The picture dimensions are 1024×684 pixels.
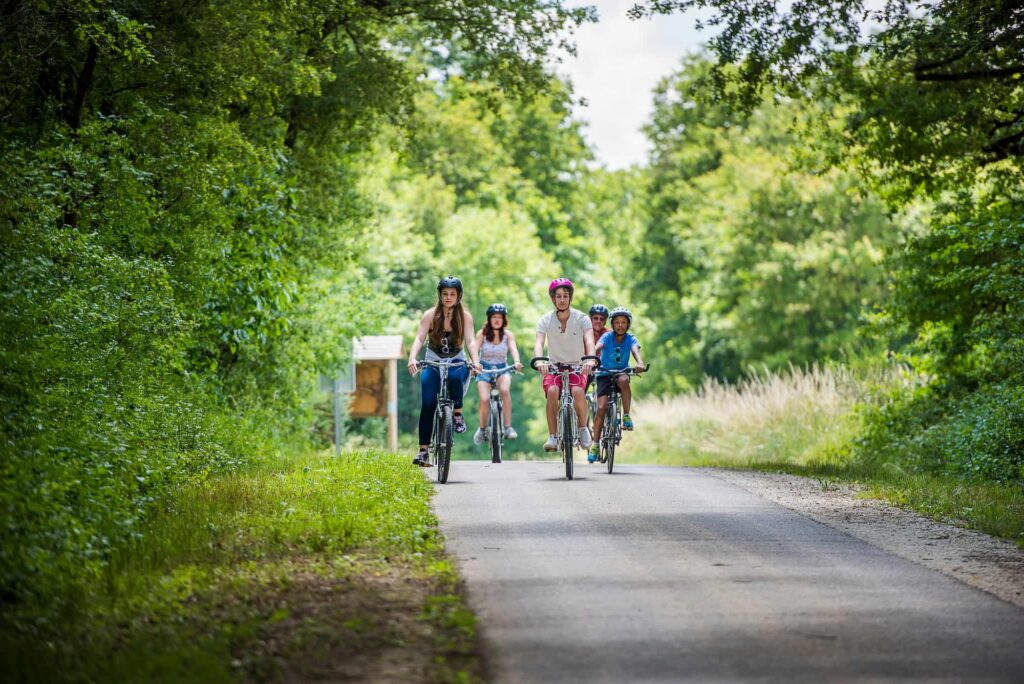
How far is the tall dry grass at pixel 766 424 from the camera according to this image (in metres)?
25.1

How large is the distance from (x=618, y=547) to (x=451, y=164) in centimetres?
5750

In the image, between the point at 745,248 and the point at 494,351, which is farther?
the point at 745,248

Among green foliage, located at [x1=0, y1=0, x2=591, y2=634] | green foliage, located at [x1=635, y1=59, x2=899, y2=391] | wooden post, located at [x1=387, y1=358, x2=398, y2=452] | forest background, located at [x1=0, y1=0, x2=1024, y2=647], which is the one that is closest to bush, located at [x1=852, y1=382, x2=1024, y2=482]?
forest background, located at [x1=0, y1=0, x2=1024, y2=647]

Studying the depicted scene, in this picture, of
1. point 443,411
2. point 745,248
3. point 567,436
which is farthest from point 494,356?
point 745,248

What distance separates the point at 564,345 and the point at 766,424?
11155mm

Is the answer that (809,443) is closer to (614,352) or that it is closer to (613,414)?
(613,414)

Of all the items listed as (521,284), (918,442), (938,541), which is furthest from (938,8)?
(521,284)

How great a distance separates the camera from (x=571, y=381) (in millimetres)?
Result: 16734

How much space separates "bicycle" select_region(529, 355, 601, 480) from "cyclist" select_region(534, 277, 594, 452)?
0.07 m

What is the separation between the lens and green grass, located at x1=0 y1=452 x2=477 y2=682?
6.68 metres

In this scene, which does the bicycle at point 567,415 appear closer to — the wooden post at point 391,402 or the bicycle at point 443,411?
the bicycle at point 443,411

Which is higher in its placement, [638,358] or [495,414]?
[638,358]

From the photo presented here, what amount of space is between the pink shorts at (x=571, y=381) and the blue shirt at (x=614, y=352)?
74cm

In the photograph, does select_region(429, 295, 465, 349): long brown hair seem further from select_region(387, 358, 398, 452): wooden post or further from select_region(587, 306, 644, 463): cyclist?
select_region(387, 358, 398, 452): wooden post
